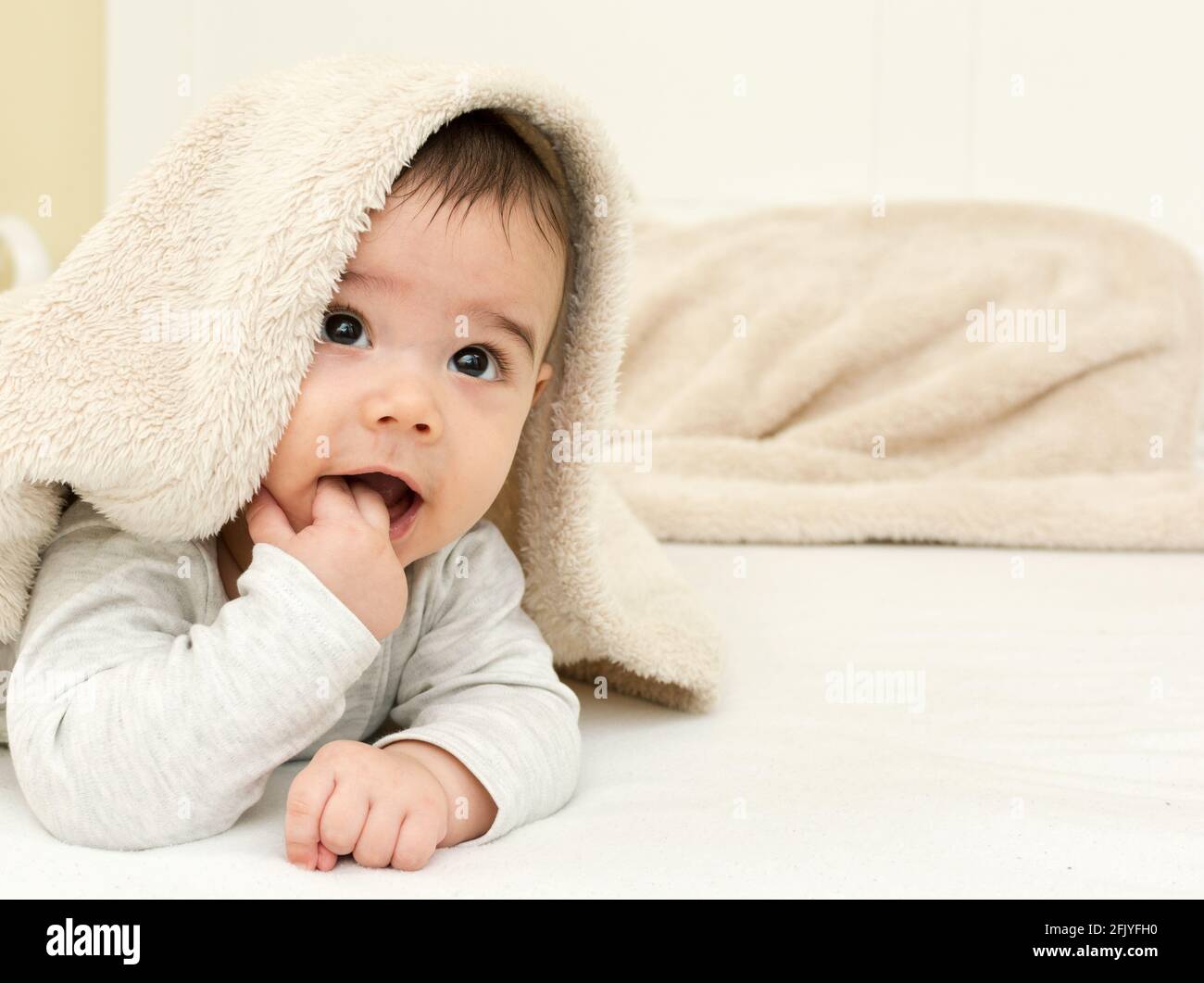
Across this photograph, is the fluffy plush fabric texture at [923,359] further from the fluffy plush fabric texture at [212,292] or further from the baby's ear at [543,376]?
the fluffy plush fabric texture at [212,292]

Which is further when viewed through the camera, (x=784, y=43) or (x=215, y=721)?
(x=784, y=43)

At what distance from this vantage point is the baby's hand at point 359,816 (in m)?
0.66

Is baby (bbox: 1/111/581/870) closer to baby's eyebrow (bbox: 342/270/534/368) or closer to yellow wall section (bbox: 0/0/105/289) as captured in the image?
baby's eyebrow (bbox: 342/270/534/368)

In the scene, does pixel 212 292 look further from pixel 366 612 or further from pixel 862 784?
pixel 862 784

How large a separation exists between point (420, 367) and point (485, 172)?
5.8 inches

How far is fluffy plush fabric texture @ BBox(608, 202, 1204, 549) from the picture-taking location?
1991 millimetres

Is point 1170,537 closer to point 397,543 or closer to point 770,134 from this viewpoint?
point 397,543

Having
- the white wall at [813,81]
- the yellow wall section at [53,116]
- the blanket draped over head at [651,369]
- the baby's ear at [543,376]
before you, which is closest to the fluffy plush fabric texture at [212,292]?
the blanket draped over head at [651,369]

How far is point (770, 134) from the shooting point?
283cm

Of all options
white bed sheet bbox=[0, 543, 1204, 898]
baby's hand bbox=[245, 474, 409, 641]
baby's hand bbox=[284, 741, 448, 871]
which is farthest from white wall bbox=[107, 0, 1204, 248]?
baby's hand bbox=[284, 741, 448, 871]

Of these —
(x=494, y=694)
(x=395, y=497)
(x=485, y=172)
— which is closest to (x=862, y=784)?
(x=494, y=694)

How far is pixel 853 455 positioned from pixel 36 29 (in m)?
1.88

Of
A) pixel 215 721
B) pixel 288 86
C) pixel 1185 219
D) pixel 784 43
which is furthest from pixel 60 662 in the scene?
pixel 1185 219

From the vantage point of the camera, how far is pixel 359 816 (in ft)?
2.16
